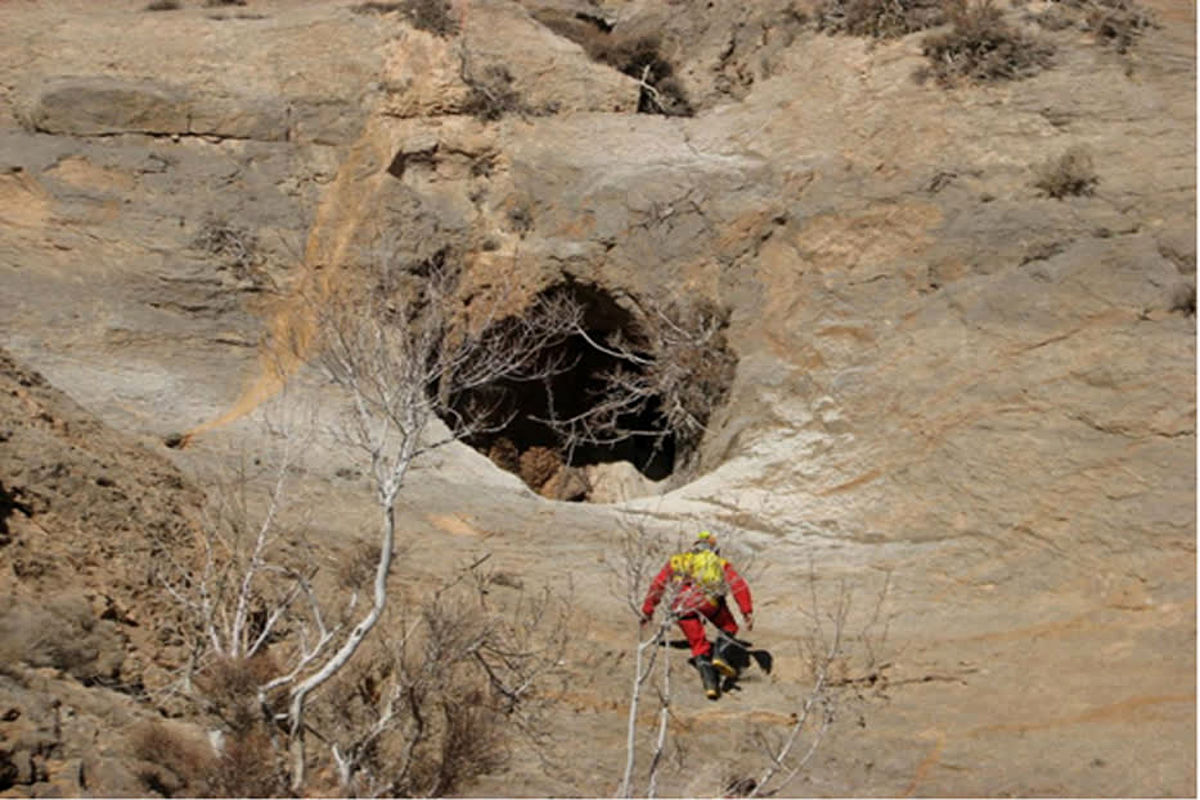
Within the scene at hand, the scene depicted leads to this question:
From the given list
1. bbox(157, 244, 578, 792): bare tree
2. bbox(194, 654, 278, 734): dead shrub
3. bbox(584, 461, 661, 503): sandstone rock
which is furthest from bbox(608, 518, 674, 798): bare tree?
bbox(584, 461, 661, 503): sandstone rock

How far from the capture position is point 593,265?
16344 millimetres

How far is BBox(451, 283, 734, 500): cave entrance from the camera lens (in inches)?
643

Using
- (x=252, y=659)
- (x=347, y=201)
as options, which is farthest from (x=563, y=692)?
(x=347, y=201)

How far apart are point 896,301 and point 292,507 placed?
6.66m

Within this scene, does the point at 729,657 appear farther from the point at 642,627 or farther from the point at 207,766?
the point at 207,766

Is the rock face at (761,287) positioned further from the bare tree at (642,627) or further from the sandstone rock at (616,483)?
the bare tree at (642,627)

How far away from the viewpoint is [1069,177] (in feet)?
46.4

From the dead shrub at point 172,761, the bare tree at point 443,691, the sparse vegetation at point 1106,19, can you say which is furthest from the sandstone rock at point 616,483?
the dead shrub at point 172,761

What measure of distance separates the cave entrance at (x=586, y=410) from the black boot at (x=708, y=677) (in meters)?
5.86

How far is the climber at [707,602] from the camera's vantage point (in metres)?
9.82

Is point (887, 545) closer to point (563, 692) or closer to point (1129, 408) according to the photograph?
point (1129, 408)

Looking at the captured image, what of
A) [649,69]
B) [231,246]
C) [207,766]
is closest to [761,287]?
[649,69]

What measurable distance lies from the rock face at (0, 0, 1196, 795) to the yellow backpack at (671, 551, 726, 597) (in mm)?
857

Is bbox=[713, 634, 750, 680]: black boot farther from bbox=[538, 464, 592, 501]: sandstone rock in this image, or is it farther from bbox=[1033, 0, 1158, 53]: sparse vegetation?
bbox=[1033, 0, 1158, 53]: sparse vegetation
